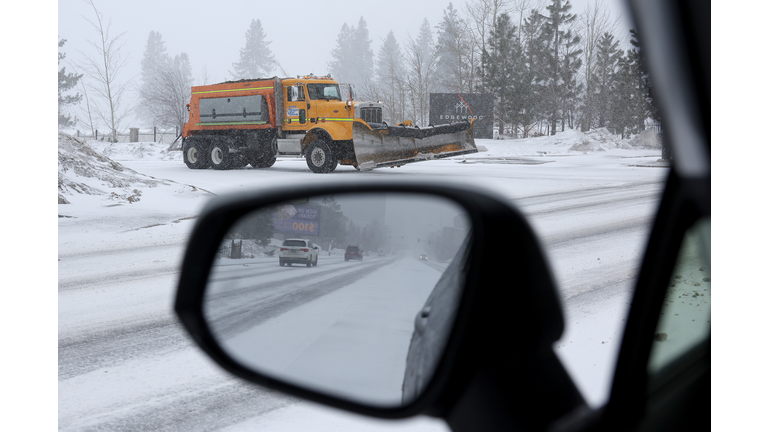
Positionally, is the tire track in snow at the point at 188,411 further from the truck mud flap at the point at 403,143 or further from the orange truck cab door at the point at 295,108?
the orange truck cab door at the point at 295,108

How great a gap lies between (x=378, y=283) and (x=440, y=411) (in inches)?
14.9

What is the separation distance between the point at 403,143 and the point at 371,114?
220 centimetres

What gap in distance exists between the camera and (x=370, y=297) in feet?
4.07

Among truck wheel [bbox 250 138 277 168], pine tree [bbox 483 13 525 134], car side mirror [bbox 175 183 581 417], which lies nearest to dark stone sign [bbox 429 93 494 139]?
pine tree [bbox 483 13 525 134]

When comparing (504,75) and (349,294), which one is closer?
(349,294)

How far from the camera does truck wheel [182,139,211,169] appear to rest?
17844mm

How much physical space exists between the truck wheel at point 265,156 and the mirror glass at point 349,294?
15769 millimetres

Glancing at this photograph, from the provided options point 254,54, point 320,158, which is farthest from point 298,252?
point 254,54

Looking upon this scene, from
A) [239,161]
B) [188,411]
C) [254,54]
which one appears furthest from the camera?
[254,54]

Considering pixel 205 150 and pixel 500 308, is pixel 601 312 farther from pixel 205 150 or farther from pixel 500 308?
pixel 205 150

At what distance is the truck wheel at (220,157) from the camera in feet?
57.1

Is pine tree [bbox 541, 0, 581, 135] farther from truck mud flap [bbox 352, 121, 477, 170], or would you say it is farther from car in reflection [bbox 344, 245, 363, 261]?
car in reflection [bbox 344, 245, 363, 261]

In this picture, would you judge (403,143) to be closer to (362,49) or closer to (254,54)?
(254,54)
